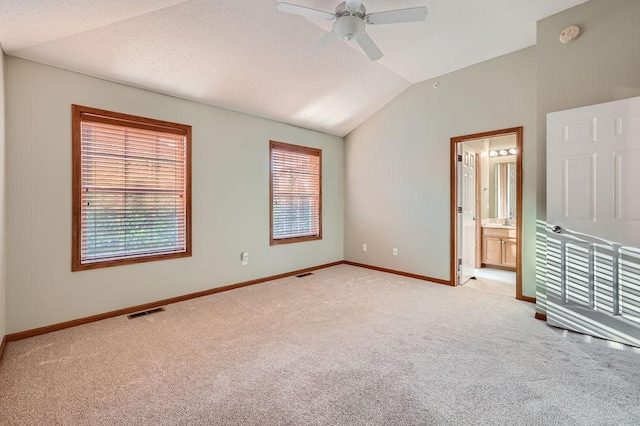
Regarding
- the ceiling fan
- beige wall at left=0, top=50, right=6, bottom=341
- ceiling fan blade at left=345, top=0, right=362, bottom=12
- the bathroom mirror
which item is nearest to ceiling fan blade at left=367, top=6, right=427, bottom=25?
the ceiling fan

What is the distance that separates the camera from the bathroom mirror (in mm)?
5562

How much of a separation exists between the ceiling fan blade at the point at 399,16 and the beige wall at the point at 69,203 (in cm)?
249

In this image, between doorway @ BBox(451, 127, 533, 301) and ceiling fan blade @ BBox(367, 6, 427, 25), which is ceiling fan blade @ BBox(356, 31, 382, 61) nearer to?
ceiling fan blade @ BBox(367, 6, 427, 25)

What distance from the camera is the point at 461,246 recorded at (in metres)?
4.42

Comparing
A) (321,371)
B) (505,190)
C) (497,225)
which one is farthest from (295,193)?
(505,190)

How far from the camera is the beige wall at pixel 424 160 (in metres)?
3.61

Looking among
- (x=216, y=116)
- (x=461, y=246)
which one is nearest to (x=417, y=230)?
(x=461, y=246)

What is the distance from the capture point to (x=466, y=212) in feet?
15.0

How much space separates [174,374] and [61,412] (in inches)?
23.9

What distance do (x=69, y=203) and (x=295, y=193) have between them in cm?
298

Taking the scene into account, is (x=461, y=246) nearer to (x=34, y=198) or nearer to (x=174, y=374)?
(x=174, y=374)

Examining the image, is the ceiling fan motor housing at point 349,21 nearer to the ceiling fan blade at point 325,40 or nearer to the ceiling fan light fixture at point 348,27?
the ceiling fan light fixture at point 348,27

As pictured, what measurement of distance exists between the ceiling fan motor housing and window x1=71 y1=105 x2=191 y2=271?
2297 millimetres

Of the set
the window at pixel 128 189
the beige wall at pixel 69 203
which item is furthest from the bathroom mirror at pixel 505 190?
the window at pixel 128 189
